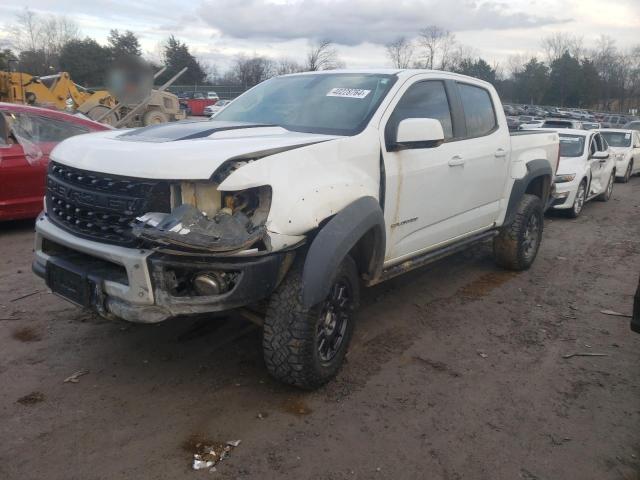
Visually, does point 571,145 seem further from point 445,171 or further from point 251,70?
point 251,70

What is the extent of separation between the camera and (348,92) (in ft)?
14.0

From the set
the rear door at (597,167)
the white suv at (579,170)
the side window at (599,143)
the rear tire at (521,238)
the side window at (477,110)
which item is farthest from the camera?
the side window at (599,143)

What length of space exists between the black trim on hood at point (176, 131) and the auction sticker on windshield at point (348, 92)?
0.63 m

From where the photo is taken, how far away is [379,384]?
366 cm

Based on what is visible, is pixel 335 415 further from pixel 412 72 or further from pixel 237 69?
pixel 237 69

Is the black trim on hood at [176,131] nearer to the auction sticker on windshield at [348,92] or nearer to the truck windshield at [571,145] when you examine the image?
the auction sticker on windshield at [348,92]

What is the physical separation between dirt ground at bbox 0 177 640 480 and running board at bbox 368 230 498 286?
1.74 feet

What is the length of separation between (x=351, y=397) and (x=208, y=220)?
55.2 inches

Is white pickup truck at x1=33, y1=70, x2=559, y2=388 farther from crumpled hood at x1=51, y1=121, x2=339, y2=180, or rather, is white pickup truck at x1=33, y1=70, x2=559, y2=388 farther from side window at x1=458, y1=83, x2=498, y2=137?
side window at x1=458, y1=83, x2=498, y2=137

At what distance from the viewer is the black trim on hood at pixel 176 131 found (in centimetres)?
343

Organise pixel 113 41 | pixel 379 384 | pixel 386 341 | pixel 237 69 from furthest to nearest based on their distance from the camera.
→ pixel 237 69
pixel 113 41
pixel 386 341
pixel 379 384

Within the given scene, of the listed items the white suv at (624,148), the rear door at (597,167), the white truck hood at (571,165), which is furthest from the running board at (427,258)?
the white suv at (624,148)

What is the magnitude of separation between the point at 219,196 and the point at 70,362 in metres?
1.71

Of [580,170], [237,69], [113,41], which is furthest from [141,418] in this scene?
[237,69]
